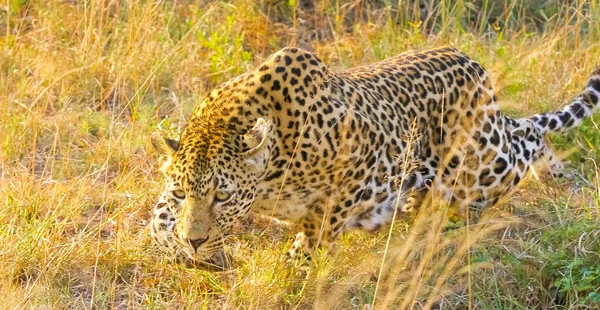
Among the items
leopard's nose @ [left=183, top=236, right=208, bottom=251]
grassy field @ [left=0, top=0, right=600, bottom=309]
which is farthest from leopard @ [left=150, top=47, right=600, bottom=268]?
grassy field @ [left=0, top=0, right=600, bottom=309]

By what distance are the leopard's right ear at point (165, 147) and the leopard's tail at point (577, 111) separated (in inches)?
117

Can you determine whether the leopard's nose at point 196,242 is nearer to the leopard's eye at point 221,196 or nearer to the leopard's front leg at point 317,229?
the leopard's eye at point 221,196

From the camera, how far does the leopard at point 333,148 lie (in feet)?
19.5

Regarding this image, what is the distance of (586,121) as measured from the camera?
8.12 m

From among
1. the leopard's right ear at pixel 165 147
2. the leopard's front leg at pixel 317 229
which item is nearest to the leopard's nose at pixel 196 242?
the leopard's right ear at pixel 165 147

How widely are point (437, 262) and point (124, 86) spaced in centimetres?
312

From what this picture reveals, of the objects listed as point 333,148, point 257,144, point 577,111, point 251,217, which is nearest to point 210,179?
point 257,144

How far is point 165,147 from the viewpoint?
603cm

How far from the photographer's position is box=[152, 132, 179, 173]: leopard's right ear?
19.7ft

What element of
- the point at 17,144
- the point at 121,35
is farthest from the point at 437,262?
the point at 121,35

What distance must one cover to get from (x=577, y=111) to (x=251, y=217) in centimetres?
244

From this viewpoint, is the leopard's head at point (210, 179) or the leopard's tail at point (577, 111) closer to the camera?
the leopard's head at point (210, 179)

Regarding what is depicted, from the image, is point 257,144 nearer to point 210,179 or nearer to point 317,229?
point 210,179

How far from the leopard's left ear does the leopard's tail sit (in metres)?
2.62
